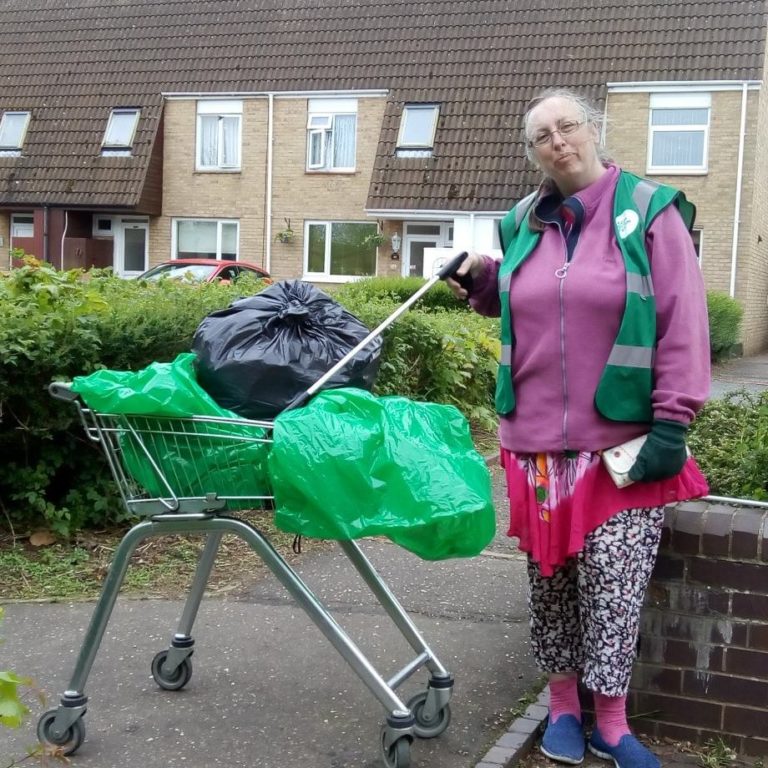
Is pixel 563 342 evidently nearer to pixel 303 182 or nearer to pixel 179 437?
pixel 179 437

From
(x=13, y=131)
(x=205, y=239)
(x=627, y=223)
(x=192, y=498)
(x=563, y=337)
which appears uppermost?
(x=13, y=131)

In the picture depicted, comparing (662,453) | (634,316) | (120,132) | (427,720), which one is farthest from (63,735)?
(120,132)

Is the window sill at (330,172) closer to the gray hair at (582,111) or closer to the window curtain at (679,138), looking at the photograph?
the window curtain at (679,138)

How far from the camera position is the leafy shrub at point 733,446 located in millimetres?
3822

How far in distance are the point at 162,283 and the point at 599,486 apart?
16.5 ft

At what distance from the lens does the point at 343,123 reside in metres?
24.9

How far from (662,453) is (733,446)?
5.38ft

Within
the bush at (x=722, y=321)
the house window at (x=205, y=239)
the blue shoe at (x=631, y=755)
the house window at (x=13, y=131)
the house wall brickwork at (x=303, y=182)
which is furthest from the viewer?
the house window at (x=13, y=131)

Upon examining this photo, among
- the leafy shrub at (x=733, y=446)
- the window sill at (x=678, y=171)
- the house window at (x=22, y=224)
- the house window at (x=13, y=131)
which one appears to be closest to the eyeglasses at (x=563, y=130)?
the leafy shrub at (x=733, y=446)

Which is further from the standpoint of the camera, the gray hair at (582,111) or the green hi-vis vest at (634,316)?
the gray hair at (582,111)

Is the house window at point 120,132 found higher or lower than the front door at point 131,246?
higher

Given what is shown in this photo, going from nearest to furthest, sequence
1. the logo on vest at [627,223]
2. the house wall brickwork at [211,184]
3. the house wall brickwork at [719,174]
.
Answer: the logo on vest at [627,223]
the house wall brickwork at [719,174]
the house wall brickwork at [211,184]

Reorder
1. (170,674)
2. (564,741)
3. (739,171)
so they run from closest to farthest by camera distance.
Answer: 1. (564,741)
2. (170,674)
3. (739,171)

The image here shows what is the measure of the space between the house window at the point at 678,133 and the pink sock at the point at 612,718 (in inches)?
804
